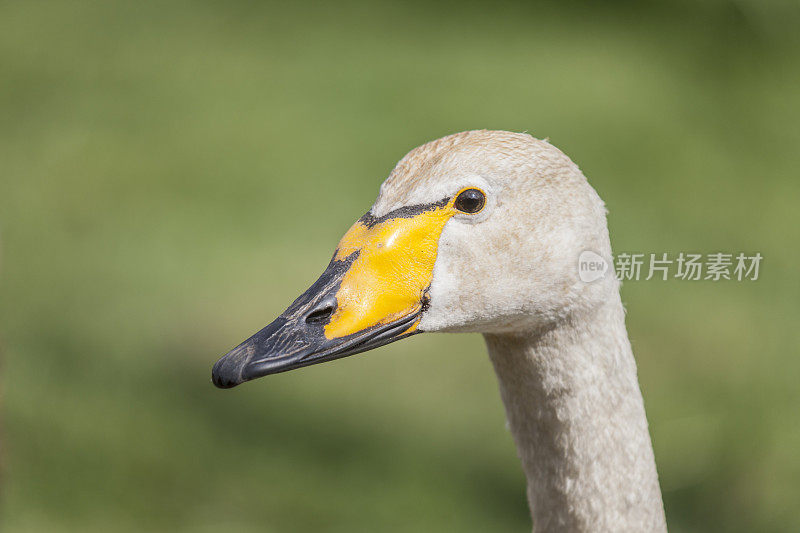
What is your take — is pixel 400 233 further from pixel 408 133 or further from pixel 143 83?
pixel 143 83

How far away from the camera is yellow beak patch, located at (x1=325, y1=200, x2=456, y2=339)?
204 centimetres

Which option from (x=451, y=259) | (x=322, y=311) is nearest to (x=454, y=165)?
(x=451, y=259)

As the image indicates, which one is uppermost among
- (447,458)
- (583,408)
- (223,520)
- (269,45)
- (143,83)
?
(269,45)

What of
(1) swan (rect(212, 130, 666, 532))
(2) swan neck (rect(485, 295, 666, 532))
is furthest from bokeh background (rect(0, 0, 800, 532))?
(1) swan (rect(212, 130, 666, 532))

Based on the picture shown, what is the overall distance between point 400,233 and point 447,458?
2776 millimetres

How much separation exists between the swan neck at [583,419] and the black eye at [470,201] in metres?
0.38

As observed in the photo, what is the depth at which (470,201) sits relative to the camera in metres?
2.08

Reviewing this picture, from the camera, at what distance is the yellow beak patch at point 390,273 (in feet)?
6.69

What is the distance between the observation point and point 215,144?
300 inches

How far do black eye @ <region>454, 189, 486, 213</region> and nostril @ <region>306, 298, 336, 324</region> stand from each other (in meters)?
0.38

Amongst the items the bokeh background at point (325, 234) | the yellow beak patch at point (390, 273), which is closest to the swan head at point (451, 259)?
the yellow beak patch at point (390, 273)

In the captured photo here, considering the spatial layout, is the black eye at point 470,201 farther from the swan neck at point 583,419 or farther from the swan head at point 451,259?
the swan neck at point 583,419

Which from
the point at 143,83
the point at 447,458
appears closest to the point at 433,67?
the point at 143,83

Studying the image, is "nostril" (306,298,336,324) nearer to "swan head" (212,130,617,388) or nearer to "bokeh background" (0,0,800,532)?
"swan head" (212,130,617,388)
